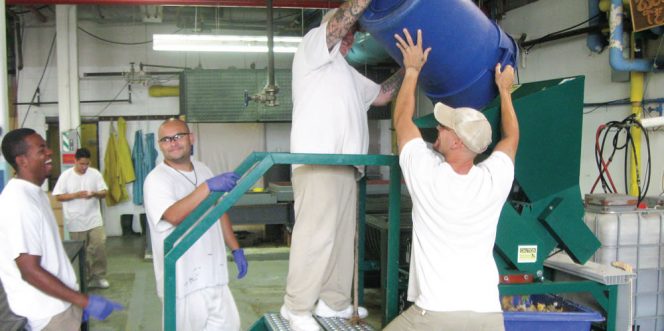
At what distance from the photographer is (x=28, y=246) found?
2494 millimetres

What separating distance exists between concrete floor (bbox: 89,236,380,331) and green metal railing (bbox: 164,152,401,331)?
2168mm

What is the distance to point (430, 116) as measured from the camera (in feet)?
8.77

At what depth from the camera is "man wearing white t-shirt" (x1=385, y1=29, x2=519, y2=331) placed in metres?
2.13

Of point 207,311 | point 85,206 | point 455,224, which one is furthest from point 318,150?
point 85,206

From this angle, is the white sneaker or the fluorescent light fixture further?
the fluorescent light fixture

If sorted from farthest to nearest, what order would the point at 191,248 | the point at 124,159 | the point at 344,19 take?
the point at 124,159 → the point at 191,248 → the point at 344,19

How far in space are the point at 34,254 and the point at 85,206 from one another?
3.97 metres

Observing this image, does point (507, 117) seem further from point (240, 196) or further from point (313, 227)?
point (240, 196)

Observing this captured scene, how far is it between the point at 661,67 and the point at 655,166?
920 millimetres

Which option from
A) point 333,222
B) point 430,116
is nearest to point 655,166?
point 430,116

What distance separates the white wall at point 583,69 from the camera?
5.46 m

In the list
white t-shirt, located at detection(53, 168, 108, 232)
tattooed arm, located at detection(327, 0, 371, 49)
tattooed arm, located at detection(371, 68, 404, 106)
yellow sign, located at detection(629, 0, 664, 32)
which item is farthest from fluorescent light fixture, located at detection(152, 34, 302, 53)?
tattooed arm, located at detection(327, 0, 371, 49)

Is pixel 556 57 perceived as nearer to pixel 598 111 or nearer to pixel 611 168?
pixel 598 111

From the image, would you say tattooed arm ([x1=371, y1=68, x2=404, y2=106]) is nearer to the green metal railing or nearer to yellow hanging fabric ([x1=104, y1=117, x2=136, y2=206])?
the green metal railing
